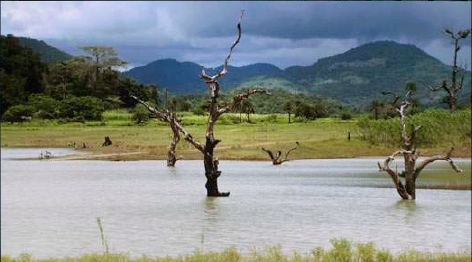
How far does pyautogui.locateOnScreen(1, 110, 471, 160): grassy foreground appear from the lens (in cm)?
6462

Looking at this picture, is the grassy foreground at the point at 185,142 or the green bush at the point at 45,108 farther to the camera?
the green bush at the point at 45,108

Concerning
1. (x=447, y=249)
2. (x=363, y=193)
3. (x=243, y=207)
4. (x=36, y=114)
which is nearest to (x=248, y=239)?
(x=447, y=249)

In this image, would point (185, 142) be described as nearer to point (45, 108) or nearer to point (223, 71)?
point (45, 108)

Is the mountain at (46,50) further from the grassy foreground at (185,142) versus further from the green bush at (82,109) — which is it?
the grassy foreground at (185,142)

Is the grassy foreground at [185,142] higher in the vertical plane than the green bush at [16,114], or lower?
lower

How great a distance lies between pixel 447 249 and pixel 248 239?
5.69 metres

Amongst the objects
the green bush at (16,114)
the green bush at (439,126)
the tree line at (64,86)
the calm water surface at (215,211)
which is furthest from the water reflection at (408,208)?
the green bush at (16,114)

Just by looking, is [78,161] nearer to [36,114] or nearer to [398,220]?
[36,114]

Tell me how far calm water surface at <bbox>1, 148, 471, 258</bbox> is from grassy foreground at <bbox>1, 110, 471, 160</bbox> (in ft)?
43.4

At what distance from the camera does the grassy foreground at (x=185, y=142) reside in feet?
212

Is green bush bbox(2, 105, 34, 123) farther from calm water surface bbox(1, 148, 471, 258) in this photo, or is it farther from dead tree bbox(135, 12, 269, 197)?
dead tree bbox(135, 12, 269, 197)

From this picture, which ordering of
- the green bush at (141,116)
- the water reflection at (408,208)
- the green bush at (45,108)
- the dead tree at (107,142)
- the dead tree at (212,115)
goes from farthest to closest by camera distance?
1. the green bush at (45,108)
2. the green bush at (141,116)
3. the dead tree at (107,142)
4. the dead tree at (212,115)
5. the water reflection at (408,208)

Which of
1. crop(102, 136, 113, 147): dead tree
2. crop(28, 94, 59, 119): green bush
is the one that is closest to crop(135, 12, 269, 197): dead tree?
crop(102, 136, 113, 147): dead tree

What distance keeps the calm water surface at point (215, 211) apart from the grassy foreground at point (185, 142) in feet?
43.4
